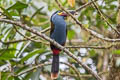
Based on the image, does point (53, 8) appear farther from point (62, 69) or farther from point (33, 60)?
point (33, 60)

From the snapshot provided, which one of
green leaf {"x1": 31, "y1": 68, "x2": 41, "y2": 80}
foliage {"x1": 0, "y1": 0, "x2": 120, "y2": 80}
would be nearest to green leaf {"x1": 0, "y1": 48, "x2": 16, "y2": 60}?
foliage {"x1": 0, "y1": 0, "x2": 120, "y2": 80}

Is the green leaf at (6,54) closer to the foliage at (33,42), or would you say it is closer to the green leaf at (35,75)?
the foliage at (33,42)

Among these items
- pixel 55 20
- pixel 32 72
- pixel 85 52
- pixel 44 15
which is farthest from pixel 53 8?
pixel 32 72

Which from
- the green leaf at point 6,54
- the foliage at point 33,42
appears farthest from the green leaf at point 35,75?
the green leaf at point 6,54

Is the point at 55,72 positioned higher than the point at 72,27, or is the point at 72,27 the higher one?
the point at 72,27

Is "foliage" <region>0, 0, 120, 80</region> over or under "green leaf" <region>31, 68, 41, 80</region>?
over

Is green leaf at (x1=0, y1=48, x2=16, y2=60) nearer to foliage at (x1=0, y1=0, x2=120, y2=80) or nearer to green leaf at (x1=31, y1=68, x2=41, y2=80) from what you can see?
foliage at (x1=0, y1=0, x2=120, y2=80)

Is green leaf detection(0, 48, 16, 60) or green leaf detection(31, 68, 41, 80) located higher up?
green leaf detection(0, 48, 16, 60)

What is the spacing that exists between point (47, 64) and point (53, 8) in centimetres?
153

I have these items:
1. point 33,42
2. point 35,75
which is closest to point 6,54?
point 35,75

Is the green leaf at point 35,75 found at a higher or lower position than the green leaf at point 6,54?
lower

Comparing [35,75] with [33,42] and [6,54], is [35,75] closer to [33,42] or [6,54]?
[6,54]

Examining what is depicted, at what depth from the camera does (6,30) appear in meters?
3.35

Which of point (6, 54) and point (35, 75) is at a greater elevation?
point (6, 54)
